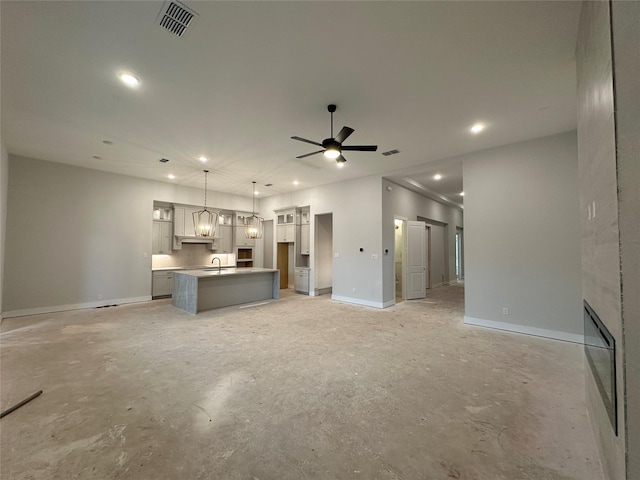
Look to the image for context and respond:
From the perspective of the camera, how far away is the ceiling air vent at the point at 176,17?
6.62ft

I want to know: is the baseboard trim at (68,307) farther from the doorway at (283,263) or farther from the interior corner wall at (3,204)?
the doorway at (283,263)

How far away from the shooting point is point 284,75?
110 inches

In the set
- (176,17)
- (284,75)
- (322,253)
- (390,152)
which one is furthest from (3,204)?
(390,152)

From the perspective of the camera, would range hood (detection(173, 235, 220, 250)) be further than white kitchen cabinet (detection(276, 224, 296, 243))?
No

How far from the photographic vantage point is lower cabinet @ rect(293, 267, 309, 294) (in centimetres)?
795

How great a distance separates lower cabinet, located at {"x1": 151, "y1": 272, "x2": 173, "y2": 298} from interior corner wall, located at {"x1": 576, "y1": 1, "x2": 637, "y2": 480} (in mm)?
8275

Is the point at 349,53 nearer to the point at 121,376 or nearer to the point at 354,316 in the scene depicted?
the point at 121,376

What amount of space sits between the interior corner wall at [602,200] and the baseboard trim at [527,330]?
243 centimetres

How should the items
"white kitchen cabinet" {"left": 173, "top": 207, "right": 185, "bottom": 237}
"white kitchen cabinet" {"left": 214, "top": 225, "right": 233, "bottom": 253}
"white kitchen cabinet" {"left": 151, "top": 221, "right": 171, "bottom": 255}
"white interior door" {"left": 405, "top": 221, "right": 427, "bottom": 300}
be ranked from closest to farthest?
"white interior door" {"left": 405, "top": 221, "right": 427, "bottom": 300} < "white kitchen cabinet" {"left": 151, "top": 221, "right": 171, "bottom": 255} < "white kitchen cabinet" {"left": 173, "top": 207, "right": 185, "bottom": 237} < "white kitchen cabinet" {"left": 214, "top": 225, "right": 233, "bottom": 253}

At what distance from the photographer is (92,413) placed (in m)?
2.15

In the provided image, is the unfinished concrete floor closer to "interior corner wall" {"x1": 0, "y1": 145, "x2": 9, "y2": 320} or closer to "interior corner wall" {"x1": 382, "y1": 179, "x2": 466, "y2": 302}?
"interior corner wall" {"x1": 0, "y1": 145, "x2": 9, "y2": 320}

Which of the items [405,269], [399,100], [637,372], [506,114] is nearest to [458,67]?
[399,100]

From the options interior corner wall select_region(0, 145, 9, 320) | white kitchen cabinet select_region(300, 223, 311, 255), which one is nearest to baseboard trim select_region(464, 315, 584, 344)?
white kitchen cabinet select_region(300, 223, 311, 255)

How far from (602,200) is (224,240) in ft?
29.5
